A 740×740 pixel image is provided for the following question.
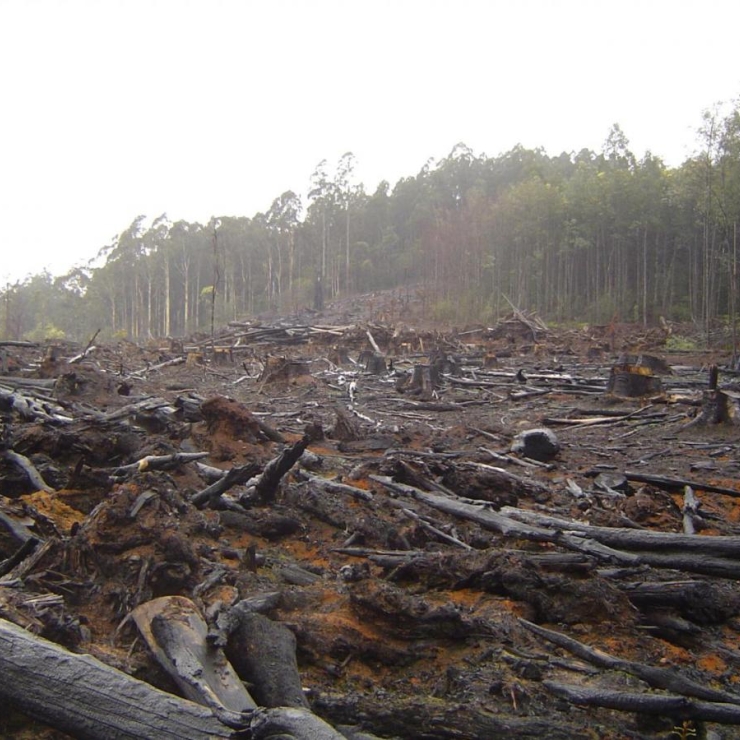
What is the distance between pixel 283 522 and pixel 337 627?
1.88m

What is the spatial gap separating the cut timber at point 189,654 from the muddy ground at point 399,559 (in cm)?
10

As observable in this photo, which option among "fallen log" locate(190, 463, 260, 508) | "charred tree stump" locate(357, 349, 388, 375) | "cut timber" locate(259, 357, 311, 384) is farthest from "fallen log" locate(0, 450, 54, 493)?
"charred tree stump" locate(357, 349, 388, 375)

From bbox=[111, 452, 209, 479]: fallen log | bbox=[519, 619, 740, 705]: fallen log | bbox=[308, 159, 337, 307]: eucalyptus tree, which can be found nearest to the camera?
bbox=[519, 619, 740, 705]: fallen log

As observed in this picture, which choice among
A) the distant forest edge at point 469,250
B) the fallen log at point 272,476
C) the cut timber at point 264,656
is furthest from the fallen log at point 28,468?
the distant forest edge at point 469,250

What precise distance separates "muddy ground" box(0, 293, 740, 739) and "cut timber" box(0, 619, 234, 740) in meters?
0.18

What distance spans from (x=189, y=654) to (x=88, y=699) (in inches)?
17.5

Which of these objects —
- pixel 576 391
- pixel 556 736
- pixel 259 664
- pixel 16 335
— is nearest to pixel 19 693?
pixel 259 664

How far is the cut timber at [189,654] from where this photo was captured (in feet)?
8.11

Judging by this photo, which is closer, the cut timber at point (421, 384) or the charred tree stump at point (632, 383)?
the charred tree stump at point (632, 383)

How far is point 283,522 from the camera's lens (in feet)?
17.3

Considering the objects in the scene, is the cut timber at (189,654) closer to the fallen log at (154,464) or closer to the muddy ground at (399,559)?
the muddy ground at (399,559)

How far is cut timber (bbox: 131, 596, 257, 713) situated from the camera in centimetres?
247

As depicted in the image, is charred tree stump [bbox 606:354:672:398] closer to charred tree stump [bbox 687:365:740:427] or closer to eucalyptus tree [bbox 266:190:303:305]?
charred tree stump [bbox 687:365:740:427]

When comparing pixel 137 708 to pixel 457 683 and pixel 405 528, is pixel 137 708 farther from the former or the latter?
pixel 405 528
